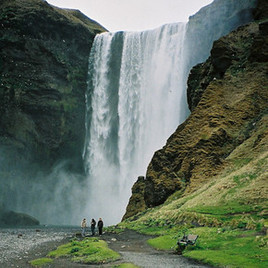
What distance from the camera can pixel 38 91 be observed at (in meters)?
72.4

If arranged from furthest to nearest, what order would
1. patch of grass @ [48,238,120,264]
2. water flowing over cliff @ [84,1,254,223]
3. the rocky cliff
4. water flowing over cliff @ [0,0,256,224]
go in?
the rocky cliff → water flowing over cliff @ [0,0,256,224] → water flowing over cliff @ [84,1,254,223] → patch of grass @ [48,238,120,264]

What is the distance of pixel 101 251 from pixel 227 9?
203 feet

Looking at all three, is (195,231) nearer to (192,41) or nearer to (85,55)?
(192,41)

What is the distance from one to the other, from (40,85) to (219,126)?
4743cm

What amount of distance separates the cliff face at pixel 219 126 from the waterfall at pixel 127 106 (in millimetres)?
24646

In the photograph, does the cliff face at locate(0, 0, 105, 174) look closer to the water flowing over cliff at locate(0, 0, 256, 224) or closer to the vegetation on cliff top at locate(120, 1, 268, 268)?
the water flowing over cliff at locate(0, 0, 256, 224)

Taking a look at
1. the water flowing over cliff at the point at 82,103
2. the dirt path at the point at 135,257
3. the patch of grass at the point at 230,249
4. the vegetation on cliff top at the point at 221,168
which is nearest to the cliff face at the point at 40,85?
the water flowing over cliff at the point at 82,103

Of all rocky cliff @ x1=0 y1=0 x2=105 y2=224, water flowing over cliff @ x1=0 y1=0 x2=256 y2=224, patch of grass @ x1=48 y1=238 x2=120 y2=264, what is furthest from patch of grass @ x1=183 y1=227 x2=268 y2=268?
rocky cliff @ x1=0 y1=0 x2=105 y2=224

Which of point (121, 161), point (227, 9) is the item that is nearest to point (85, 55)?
point (121, 161)

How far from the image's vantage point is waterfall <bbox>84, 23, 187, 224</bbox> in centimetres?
6794

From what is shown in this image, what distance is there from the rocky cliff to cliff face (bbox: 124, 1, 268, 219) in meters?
36.3

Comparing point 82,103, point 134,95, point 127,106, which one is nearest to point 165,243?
point 127,106

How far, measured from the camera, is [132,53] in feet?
258

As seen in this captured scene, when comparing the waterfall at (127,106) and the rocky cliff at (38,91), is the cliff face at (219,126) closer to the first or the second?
the waterfall at (127,106)
